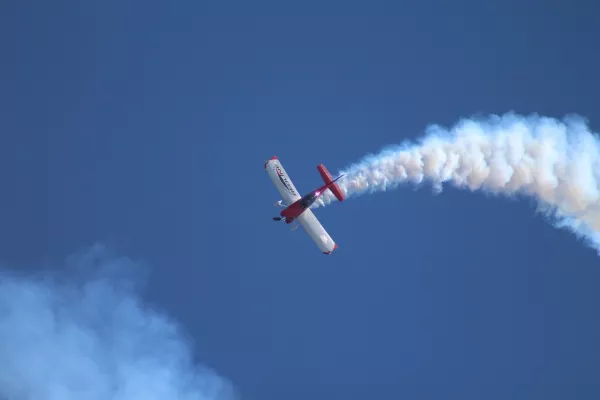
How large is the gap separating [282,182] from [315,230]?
4040mm

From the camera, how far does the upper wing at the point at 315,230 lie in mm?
59594

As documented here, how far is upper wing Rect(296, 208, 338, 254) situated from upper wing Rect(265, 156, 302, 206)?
142 centimetres

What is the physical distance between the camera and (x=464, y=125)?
193ft

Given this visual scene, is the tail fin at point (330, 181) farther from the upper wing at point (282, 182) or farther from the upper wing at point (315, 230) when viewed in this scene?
the upper wing at point (315, 230)

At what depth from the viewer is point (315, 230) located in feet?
196

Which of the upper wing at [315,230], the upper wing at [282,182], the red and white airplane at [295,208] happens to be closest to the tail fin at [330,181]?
the red and white airplane at [295,208]

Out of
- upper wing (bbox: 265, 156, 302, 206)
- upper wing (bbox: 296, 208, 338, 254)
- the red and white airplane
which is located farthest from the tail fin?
upper wing (bbox: 296, 208, 338, 254)

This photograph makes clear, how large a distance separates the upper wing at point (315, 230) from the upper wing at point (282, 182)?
4.65ft

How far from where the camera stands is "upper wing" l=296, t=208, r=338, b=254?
59594 mm

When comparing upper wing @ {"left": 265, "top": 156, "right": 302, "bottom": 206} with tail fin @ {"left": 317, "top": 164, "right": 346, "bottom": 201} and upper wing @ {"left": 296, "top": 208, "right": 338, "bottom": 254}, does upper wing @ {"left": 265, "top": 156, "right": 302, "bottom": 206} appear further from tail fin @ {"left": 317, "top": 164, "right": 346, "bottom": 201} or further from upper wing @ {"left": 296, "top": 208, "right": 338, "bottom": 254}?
tail fin @ {"left": 317, "top": 164, "right": 346, "bottom": 201}

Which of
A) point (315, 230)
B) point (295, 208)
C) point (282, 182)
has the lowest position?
point (315, 230)

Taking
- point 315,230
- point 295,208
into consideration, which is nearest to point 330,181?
point 295,208

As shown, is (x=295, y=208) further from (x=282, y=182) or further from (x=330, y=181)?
(x=330, y=181)

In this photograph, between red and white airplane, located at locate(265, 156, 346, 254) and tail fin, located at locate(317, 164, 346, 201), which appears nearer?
tail fin, located at locate(317, 164, 346, 201)
